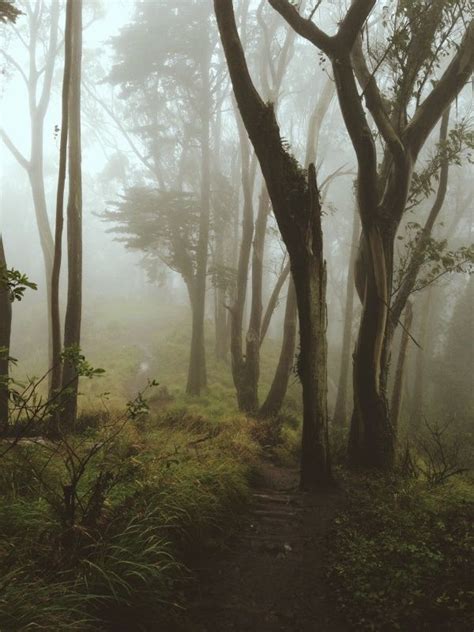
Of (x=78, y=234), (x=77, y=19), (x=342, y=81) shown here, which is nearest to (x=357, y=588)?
(x=342, y=81)

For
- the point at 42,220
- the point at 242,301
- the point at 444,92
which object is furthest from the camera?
the point at 42,220

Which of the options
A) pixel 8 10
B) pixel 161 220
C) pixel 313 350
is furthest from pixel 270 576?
pixel 161 220

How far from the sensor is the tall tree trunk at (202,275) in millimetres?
14114

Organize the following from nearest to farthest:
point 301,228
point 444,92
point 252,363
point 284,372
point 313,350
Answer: point 301,228 < point 313,350 < point 444,92 < point 284,372 < point 252,363

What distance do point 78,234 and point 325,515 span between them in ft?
21.4

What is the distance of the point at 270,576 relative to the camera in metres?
3.92

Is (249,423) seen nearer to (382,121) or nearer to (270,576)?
(270,576)

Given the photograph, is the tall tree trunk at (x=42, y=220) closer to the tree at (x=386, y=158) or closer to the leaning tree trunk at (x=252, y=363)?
the leaning tree trunk at (x=252, y=363)

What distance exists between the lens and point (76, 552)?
3076 millimetres

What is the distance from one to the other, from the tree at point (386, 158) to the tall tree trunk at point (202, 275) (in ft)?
24.6

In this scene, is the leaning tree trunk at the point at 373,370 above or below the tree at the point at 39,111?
below

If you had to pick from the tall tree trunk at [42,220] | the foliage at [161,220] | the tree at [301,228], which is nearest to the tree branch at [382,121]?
the tree at [301,228]

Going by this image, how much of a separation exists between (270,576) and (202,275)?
36.7 feet

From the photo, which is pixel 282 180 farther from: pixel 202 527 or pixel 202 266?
pixel 202 266
